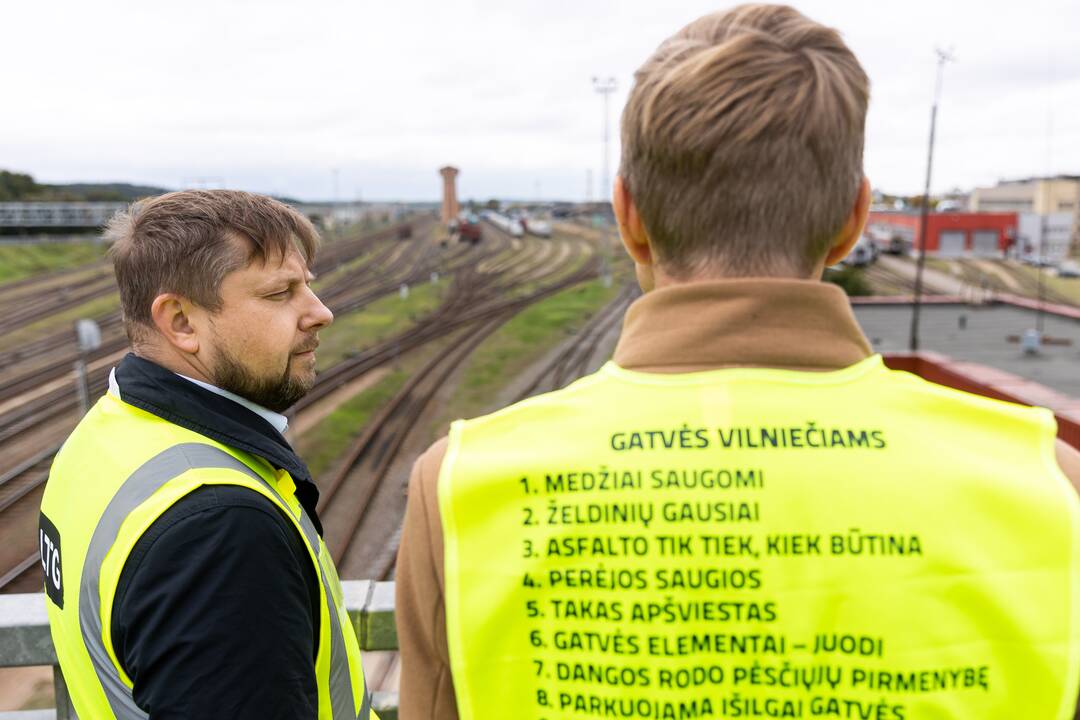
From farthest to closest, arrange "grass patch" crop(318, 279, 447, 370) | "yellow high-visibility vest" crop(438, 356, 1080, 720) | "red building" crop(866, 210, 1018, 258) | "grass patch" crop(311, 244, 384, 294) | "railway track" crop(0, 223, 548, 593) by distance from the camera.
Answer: "red building" crop(866, 210, 1018, 258) → "grass patch" crop(311, 244, 384, 294) → "grass patch" crop(318, 279, 447, 370) → "railway track" crop(0, 223, 548, 593) → "yellow high-visibility vest" crop(438, 356, 1080, 720)

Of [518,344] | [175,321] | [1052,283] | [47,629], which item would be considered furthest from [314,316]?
[1052,283]

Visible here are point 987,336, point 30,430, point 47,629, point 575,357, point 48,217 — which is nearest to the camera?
point 47,629

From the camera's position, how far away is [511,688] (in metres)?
1.17

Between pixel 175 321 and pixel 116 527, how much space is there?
607 millimetres

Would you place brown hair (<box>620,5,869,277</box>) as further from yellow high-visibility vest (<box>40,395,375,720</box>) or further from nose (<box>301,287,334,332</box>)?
nose (<box>301,287,334,332</box>)

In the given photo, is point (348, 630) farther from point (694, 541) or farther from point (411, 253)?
point (411, 253)

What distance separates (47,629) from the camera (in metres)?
2.34

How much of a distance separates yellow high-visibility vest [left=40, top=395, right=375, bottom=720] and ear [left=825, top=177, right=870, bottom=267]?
126 cm

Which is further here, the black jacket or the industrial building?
the industrial building

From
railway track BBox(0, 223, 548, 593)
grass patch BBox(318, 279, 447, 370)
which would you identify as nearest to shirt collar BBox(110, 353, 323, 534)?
railway track BBox(0, 223, 548, 593)

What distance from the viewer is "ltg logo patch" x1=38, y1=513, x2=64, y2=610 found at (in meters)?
1.92

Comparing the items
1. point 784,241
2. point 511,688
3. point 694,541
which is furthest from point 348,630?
point 784,241

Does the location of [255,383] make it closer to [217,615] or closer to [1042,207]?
[217,615]

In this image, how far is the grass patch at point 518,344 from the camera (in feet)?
67.4
